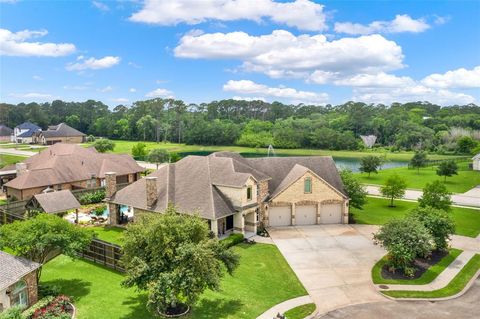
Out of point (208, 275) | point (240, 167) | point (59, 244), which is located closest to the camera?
point (208, 275)

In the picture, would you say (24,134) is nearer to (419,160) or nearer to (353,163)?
(353,163)

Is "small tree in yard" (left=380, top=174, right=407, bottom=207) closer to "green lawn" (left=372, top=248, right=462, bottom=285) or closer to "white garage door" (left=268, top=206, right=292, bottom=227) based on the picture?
"white garage door" (left=268, top=206, right=292, bottom=227)

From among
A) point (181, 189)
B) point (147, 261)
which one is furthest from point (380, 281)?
point (181, 189)

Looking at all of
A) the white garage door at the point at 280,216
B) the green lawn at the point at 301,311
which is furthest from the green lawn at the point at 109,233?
the green lawn at the point at 301,311

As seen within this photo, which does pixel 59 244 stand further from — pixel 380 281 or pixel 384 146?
pixel 384 146

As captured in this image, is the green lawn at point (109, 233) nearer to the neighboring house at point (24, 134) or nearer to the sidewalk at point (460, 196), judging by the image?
the sidewalk at point (460, 196)

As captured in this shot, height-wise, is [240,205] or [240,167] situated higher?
[240,167]

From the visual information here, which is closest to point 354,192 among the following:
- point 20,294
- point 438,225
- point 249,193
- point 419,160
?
point 438,225
